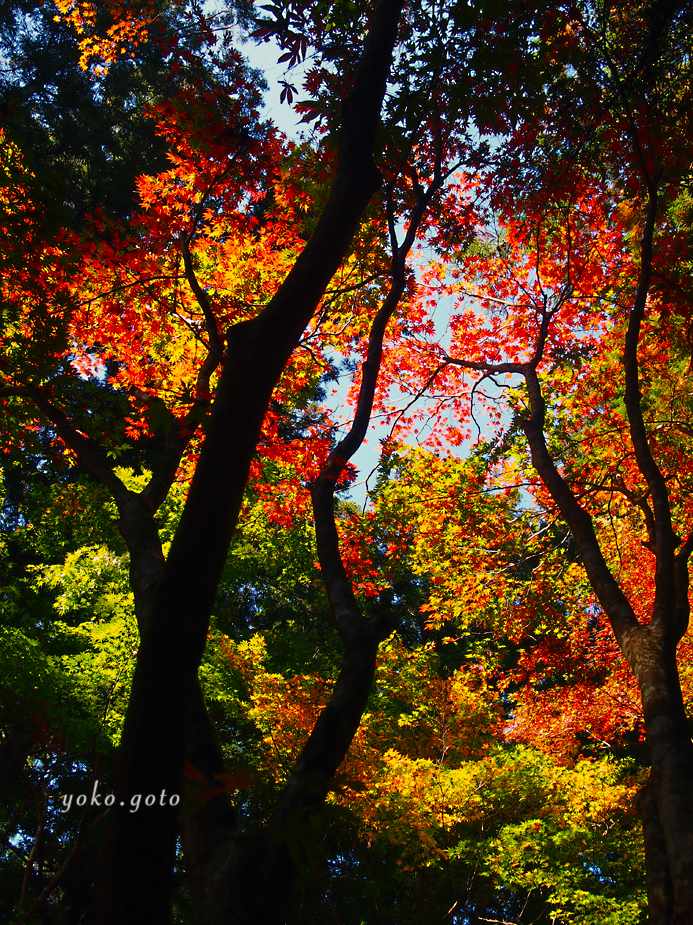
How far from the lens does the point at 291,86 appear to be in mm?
4449

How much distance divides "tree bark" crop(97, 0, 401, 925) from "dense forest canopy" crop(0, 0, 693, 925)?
0.01 m

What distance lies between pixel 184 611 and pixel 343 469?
8.86 ft

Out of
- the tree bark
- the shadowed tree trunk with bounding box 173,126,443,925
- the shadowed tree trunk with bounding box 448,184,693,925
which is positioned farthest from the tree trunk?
the tree bark

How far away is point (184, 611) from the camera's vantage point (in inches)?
73.8

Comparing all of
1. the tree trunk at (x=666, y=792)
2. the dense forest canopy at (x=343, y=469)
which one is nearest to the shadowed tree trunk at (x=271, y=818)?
the dense forest canopy at (x=343, y=469)

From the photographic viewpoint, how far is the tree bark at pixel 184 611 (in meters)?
1.66

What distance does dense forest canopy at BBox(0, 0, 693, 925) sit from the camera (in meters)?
2.36

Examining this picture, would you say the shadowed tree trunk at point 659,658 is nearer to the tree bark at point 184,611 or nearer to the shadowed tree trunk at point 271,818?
the shadowed tree trunk at point 271,818

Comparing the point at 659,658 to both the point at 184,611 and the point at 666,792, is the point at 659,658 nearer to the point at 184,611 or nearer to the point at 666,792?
the point at 666,792

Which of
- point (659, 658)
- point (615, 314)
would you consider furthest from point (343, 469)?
point (615, 314)

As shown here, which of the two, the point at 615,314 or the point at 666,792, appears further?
the point at 615,314

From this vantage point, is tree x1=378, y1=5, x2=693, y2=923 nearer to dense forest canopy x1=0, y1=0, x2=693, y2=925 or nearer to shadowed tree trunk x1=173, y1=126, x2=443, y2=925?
dense forest canopy x1=0, y1=0, x2=693, y2=925

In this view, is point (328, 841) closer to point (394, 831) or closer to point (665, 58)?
point (394, 831)

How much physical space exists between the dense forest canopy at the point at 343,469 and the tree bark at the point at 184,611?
0.03 ft
